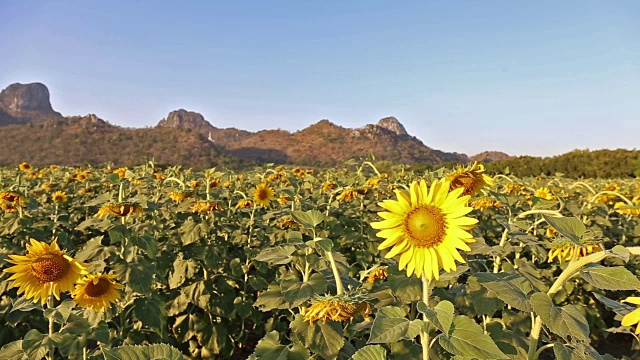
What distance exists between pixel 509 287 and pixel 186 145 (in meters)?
57.6

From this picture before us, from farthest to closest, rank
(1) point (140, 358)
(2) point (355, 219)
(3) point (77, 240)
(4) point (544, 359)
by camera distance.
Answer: (3) point (77, 240)
(2) point (355, 219)
(4) point (544, 359)
(1) point (140, 358)

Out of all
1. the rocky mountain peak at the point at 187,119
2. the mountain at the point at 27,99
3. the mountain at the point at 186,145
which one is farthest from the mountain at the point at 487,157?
the mountain at the point at 27,99

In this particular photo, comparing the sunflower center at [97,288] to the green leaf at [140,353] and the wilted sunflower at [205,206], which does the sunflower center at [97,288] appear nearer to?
the wilted sunflower at [205,206]

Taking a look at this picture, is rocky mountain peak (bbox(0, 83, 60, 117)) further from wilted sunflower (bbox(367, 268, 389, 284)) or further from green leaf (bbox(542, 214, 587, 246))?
green leaf (bbox(542, 214, 587, 246))

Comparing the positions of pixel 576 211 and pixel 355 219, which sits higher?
pixel 576 211

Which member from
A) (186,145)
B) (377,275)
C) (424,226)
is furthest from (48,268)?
(186,145)

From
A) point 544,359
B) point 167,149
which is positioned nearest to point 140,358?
point 544,359

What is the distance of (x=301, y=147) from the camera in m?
68.4

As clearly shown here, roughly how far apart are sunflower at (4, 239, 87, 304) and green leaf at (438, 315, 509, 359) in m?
1.85

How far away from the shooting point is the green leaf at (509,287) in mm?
1239

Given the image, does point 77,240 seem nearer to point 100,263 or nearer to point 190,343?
point 190,343

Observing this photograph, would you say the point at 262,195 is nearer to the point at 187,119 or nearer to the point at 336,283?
the point at 336,283

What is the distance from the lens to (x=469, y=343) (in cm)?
115

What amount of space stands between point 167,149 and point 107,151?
698cm
